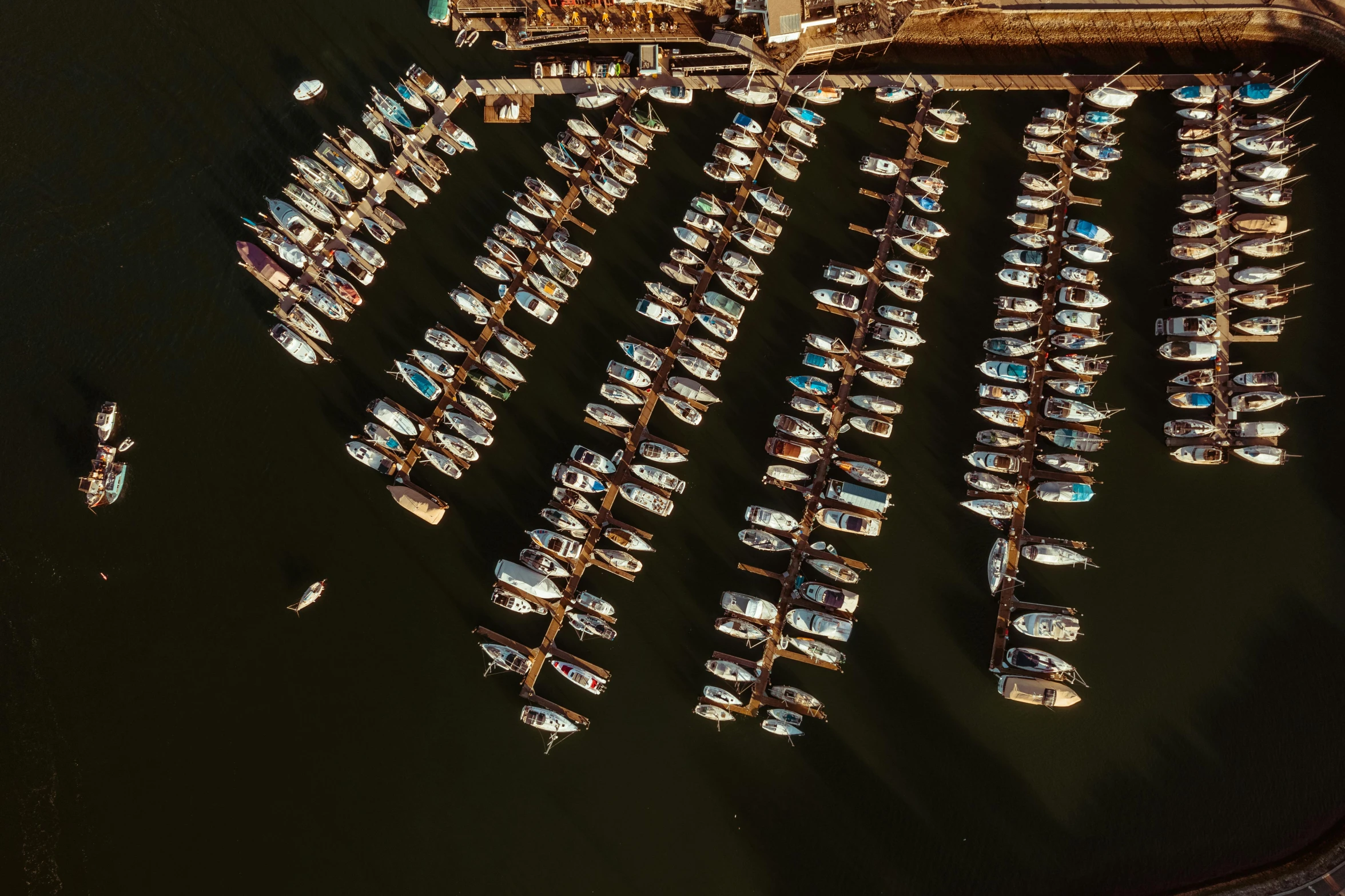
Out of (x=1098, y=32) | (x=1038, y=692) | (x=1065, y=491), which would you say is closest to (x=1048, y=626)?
(x=1038, y=692)

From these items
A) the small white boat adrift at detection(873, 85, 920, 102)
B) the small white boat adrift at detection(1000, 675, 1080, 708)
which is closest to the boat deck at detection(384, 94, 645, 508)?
the small white boat adrift at detection(873, 85, 920, 102)

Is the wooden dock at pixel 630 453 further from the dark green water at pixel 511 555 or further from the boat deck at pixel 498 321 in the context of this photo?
the boat deck at pixel 498 321

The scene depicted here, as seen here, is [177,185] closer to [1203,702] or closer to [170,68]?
[170,68]

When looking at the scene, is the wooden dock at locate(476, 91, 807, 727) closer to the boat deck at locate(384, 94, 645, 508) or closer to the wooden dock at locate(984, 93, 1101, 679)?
the boat deck at locate(384, 94, 645, 508)

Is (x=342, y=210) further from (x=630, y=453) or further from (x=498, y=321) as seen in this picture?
(x=630, y=453)

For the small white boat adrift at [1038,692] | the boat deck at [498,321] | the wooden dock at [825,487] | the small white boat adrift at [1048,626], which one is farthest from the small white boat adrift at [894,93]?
the small white boat adrift at [1038,692]
